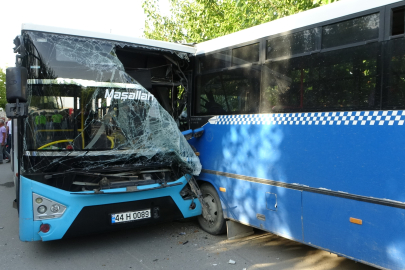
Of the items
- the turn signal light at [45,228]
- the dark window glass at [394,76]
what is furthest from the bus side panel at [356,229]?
the turn signal light at [45,228]

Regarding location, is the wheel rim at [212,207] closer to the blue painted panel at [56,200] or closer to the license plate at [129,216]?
the license plate at [129,216]

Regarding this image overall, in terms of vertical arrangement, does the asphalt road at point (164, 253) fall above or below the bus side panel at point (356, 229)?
below

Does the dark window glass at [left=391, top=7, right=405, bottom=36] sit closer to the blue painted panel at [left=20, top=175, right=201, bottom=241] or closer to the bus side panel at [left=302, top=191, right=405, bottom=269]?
the bus side panel at [left=302, top=191, right=405, bottom=269]

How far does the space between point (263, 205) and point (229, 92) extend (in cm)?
167

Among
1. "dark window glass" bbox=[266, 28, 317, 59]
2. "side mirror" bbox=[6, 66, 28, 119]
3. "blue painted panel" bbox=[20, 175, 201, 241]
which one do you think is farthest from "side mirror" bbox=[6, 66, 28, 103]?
"dark window glass" bbox=[266, 28, 317, 59]

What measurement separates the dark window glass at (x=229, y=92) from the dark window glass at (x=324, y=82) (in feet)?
0.64

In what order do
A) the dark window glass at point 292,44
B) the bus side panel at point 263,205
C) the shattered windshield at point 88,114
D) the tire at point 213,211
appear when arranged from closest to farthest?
the dark window glass at point 292,44 → the bus side panel at point 263,205 → the shattered windshield at point 88,114 → the tire at point 213,211

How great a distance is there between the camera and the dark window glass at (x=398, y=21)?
3.19m

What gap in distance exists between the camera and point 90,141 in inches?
188

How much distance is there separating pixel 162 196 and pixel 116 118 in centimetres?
133

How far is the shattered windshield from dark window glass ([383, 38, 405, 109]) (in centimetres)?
297

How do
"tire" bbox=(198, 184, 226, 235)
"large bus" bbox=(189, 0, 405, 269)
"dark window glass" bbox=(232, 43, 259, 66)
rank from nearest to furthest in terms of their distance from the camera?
"large bus" bbox=(189, 0, 405, 269), "dark window glass" bbox=(232, 43, 259, 66), "tire" bbox=(198, 184, 226, 235)

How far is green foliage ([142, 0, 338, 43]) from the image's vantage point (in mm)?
9406

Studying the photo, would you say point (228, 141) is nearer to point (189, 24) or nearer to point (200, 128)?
point (200, 128)
